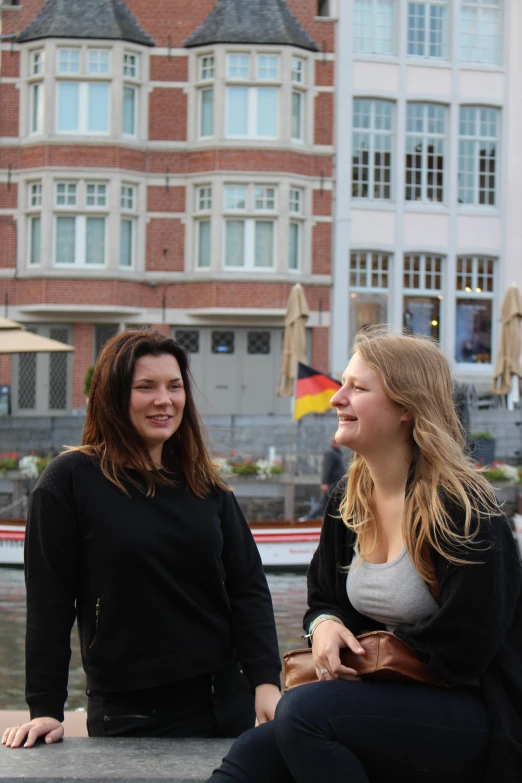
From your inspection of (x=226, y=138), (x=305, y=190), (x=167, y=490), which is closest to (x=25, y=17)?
(x=226, y=138)

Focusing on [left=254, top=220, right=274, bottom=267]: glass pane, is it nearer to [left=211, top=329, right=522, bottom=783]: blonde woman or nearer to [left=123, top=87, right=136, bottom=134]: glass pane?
[left=123, top=87, right=136, bottom=134]: glass pane

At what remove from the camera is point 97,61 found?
2431 cm

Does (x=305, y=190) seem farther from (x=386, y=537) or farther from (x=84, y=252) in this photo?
(x=386, y=537)

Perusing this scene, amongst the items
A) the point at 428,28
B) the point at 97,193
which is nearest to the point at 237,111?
the point at 97,193

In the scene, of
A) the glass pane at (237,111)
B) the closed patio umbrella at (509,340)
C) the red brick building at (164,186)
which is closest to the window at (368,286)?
the red brick building at (164,186)

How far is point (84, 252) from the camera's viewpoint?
79.8 ft

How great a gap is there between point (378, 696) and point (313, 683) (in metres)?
0.14

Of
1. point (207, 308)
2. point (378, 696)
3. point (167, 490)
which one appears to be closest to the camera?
point (378, 696)

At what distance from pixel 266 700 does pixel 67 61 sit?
22921 millimetres

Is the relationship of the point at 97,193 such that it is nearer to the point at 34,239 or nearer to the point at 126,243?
the point at 126,243

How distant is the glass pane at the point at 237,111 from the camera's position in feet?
80.1

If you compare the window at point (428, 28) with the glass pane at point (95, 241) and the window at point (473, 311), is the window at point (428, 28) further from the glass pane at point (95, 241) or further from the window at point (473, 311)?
the glass pane at point (95, 241)

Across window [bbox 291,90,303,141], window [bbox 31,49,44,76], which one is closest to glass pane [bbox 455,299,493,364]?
window [bbox 291,90,303,141]

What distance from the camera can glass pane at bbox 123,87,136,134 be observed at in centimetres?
2459
